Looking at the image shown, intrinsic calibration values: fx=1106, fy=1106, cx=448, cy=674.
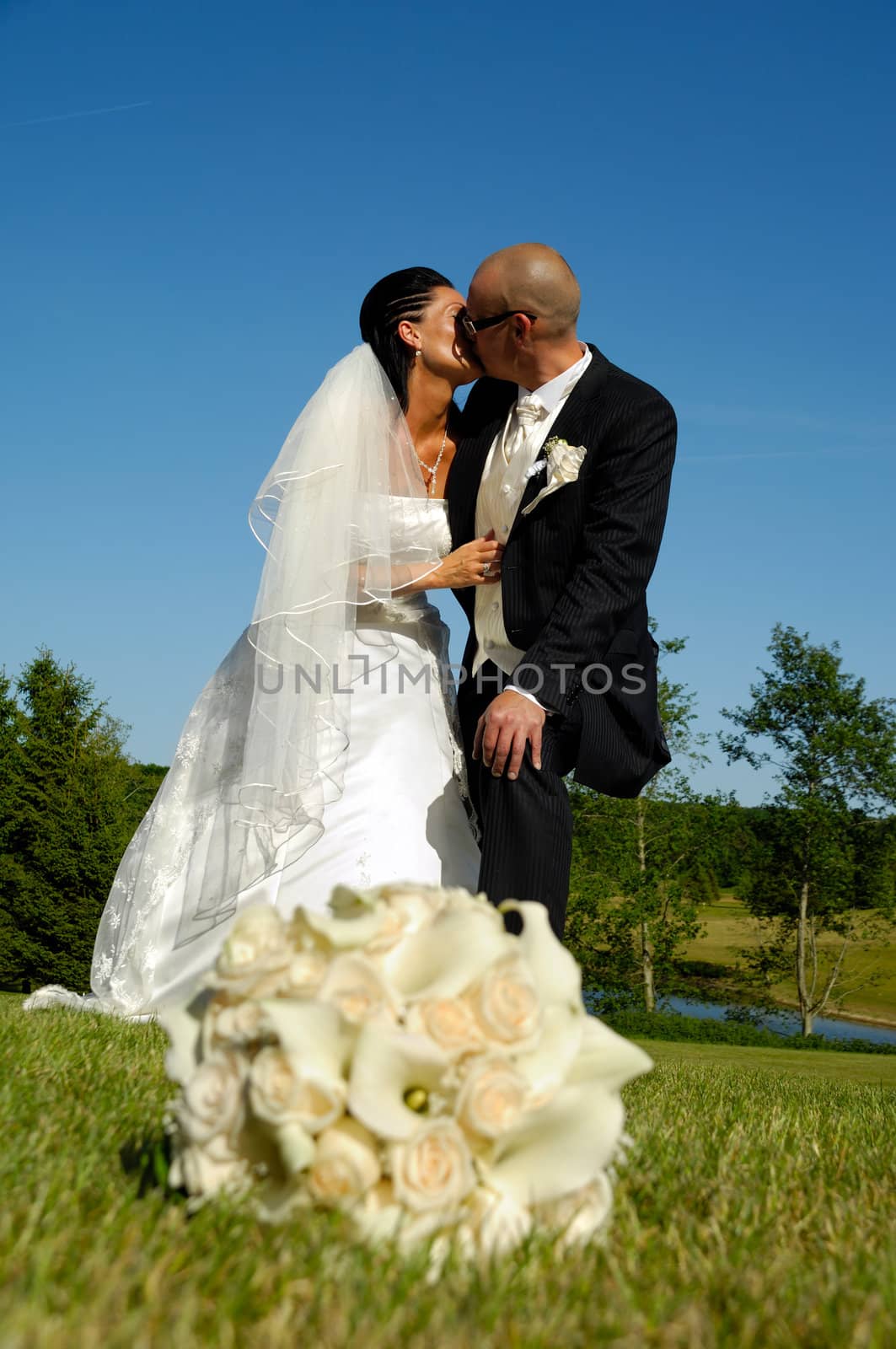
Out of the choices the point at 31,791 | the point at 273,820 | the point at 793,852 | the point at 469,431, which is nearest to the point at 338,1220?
the point at 273,820

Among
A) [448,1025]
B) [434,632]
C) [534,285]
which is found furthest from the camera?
[434,632]

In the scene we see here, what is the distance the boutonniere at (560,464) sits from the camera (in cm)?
479

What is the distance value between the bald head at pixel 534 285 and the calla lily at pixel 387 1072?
12.5 ft

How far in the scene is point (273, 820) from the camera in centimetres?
499

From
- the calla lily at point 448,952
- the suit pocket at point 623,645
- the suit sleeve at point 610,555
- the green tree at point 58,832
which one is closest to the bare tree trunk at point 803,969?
the green tree at point 58,832

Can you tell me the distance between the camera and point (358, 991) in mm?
1782

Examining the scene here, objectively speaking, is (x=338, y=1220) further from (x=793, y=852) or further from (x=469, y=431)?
(x=793, y=852)

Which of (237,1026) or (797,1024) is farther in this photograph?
(797,1024)

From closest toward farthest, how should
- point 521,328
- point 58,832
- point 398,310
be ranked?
point 521,328, point 398,310, point 58,832

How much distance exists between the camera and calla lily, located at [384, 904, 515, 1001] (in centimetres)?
185

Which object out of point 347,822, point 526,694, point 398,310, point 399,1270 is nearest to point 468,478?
point 398,310

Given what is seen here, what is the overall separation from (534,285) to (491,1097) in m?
3.86

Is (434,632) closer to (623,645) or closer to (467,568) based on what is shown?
(467,568)

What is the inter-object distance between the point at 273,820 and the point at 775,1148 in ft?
8.54
